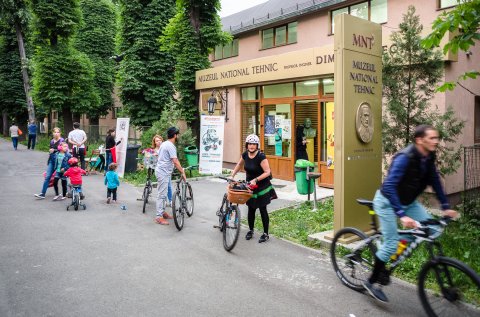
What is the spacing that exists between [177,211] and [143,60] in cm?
1583

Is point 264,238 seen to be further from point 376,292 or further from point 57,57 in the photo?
point 57,57

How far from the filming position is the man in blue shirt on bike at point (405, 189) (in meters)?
4.36

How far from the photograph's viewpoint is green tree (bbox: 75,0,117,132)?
116ft

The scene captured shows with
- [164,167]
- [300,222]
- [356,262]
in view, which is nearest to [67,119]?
[164,167]

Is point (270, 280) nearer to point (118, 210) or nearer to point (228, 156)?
point (118, 210)

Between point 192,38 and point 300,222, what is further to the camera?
point 192,38

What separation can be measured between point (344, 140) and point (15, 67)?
128ft

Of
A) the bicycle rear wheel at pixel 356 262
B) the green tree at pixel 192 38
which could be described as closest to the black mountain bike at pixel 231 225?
the bicycle rear wheel at pixel 356 262

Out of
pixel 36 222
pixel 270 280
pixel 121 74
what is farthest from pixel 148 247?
pixel 121 74

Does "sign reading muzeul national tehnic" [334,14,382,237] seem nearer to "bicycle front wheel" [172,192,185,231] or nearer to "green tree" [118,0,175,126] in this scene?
"bicycle front wheel" [172,192,185,231]

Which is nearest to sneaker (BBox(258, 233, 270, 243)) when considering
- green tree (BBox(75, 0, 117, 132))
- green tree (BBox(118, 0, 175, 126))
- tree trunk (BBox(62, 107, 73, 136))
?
green tree (BBox(118, 0, 175, 126))

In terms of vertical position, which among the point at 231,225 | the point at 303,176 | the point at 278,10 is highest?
the point at 278,10

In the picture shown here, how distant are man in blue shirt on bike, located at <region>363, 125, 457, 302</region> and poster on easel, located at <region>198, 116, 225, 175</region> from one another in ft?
35.1

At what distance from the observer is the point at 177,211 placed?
8508 mm
